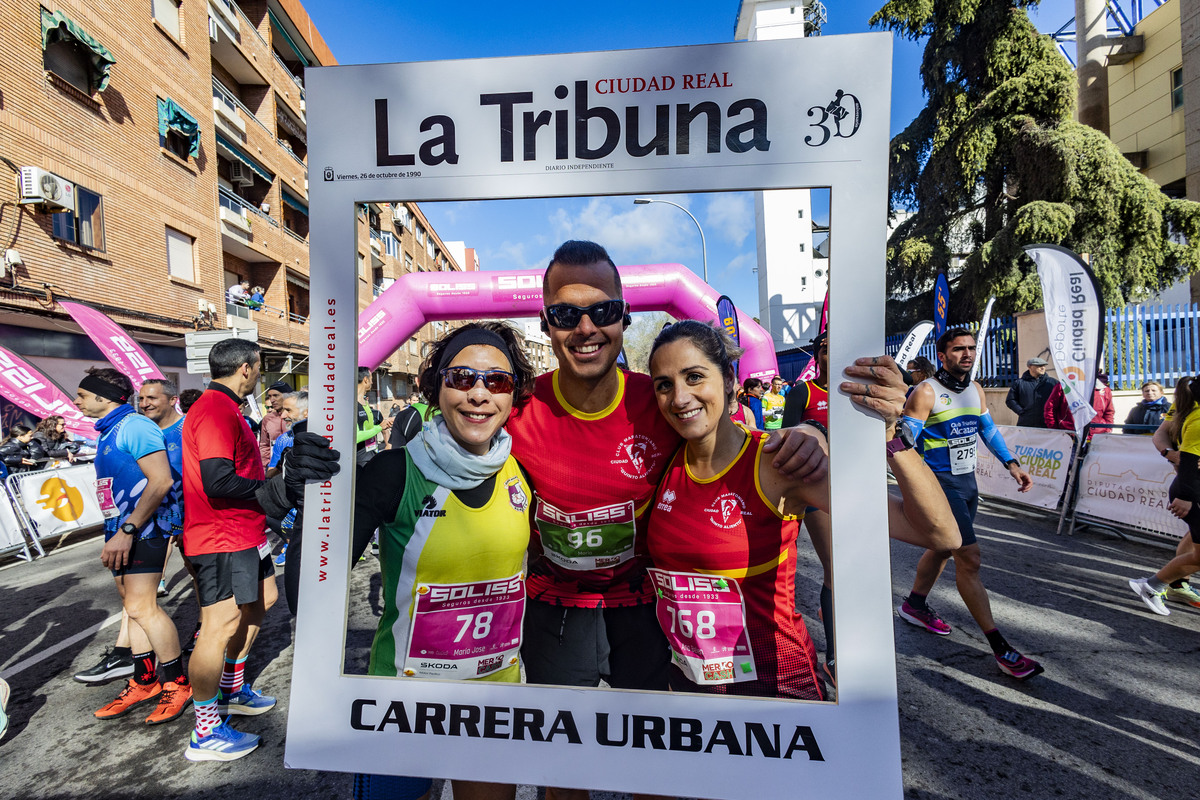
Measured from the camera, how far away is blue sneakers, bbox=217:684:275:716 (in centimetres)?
303

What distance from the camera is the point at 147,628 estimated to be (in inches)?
123

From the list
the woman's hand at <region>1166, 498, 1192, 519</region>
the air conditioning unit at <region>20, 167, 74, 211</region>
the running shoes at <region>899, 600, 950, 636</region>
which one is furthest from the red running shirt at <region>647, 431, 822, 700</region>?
the air conditioning unit at <region>20, 167, 74, 211</region>

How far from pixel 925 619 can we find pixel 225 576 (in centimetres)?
435

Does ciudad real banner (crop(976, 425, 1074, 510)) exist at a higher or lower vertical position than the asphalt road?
higher

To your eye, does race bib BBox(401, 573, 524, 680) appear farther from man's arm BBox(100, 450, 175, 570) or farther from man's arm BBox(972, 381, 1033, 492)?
man's arm BBox(972, 381, 1033, 492)

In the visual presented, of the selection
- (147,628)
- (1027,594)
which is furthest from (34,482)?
(1027,594)

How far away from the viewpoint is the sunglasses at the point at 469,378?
1.67 m

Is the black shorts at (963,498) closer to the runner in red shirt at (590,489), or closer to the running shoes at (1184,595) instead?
the running shoes at (1184,595)

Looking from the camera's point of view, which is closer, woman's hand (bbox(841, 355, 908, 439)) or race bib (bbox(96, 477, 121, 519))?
woman's hand (bbox(841, 355, 908, 439))

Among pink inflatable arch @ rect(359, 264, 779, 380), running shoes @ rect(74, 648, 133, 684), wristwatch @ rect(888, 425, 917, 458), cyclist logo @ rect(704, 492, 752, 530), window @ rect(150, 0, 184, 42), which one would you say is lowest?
running shoes @ rect(74, 648, 133, 684)

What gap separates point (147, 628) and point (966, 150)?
48.9 ft

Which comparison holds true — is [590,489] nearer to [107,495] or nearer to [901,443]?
[901,443]

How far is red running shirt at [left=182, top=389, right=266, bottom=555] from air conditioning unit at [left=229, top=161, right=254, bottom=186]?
18.6m

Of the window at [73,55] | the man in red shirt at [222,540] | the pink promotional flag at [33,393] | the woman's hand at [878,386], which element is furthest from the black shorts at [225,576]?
the window at [73,55]
